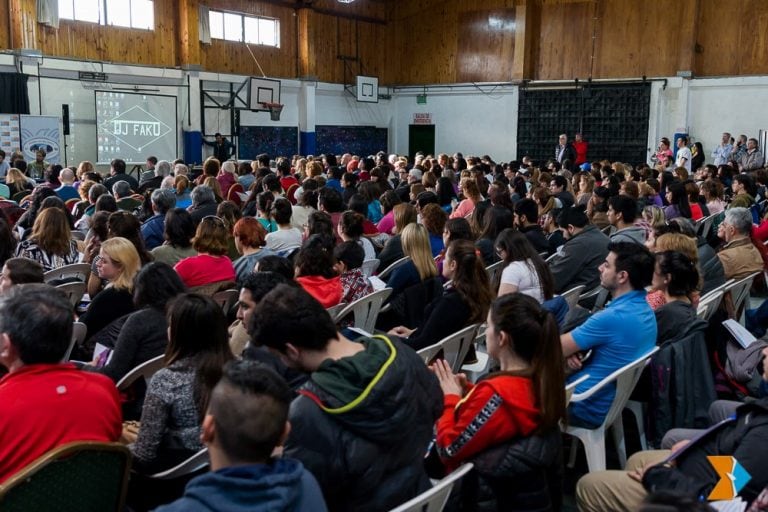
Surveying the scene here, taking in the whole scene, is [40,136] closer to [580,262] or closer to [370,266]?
[370,266]

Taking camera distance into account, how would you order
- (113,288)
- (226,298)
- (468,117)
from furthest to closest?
(468,117) < (226,298) < (113,288)

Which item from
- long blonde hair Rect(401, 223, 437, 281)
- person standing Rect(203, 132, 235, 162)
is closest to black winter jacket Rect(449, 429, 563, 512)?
long blonde hair Rect(401, 223, 437, 281)

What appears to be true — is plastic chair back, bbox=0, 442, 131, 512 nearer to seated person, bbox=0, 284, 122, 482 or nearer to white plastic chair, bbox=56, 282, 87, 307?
seated person, bbox=0, 284, 122, 482

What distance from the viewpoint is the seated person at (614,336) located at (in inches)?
126

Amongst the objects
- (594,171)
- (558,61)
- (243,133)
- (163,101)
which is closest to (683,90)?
(558,61)

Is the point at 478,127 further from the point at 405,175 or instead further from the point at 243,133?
the point at 405,175

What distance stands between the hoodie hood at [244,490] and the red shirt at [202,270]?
10.1 ft

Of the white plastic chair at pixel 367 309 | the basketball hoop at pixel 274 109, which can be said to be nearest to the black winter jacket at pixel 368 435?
the white plastic chair at pixel 367 309

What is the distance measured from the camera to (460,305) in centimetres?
379

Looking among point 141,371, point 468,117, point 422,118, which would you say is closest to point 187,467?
point 141,371

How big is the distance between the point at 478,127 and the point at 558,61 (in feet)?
9.67

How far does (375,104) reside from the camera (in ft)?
71.6

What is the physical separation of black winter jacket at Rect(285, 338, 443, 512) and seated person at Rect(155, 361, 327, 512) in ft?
0.70

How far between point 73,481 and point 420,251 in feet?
10.3
